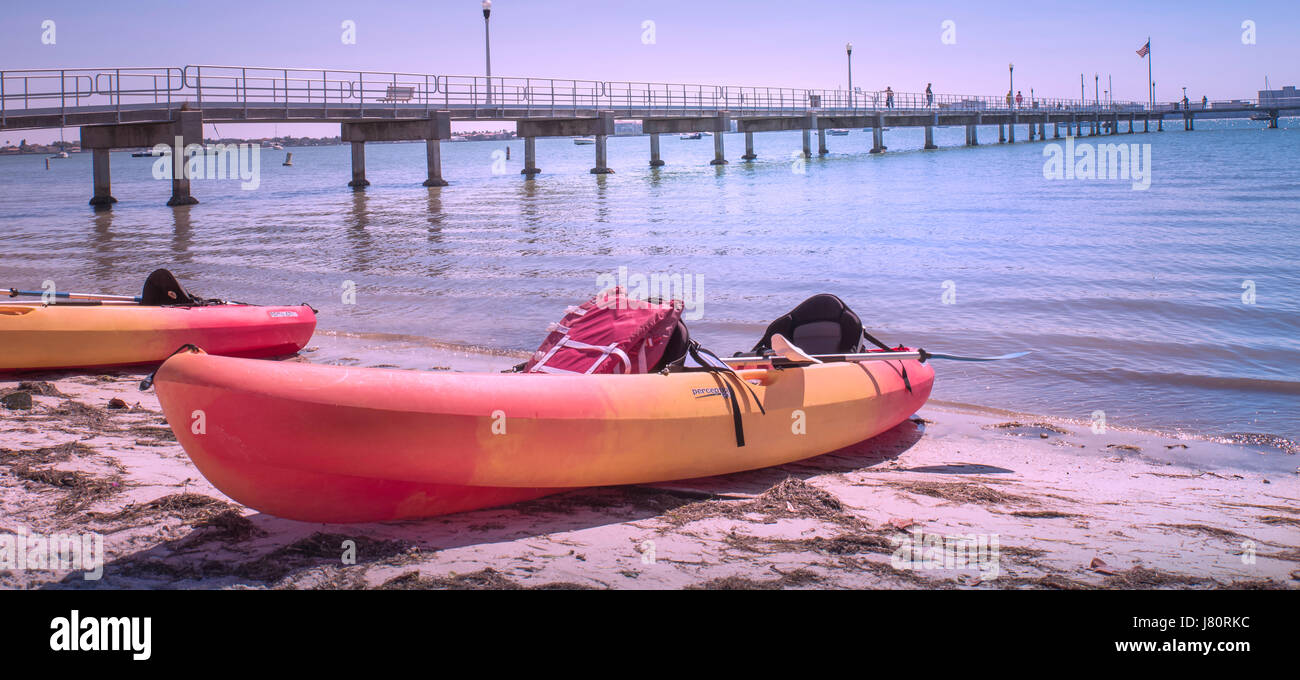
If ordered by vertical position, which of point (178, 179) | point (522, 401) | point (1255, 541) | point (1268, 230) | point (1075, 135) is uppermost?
point (1075, 135)

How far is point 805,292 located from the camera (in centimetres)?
1282

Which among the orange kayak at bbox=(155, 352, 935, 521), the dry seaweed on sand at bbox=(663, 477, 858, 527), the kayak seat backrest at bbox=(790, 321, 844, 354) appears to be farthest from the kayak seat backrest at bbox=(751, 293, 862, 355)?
the dry seaweed on sand at bbox=(663, 477, 858, 527)

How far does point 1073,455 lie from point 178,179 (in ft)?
93.4

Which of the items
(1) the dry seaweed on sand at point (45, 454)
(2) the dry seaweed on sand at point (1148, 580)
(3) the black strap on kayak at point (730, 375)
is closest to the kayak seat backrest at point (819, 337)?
(3) the black strap on kayak at point (730, 375)

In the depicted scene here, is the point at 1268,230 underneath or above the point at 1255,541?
above

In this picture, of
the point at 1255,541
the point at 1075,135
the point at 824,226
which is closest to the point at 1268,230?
the point at 824,226

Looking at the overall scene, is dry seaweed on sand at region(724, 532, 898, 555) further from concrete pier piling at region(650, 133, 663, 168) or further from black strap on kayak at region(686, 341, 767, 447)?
concrete pier piling at region(650, 133, 663, 168)

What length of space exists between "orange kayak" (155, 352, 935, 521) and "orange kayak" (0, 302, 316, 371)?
440 centimetres

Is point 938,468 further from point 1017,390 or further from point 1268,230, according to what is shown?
point 1268,230

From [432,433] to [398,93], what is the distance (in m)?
29.5

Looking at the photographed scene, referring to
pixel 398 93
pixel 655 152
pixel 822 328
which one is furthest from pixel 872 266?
pixel 655 152

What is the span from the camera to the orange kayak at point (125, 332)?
7566mm
